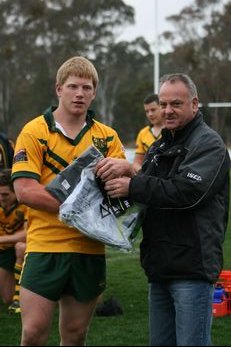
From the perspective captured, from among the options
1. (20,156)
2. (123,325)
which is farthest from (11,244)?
(20,156)

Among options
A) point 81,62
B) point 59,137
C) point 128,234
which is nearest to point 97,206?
point 128,234

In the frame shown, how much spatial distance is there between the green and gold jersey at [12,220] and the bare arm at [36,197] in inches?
110

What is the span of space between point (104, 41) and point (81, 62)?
132ft

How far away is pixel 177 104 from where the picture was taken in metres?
3.36

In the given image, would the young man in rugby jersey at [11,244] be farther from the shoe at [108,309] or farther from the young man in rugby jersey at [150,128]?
the young man in rugby jersey at [150,128]

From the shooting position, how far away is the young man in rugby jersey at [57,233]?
141 inches

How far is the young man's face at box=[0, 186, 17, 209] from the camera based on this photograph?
6.15 metres

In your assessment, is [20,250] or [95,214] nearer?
[95,214]

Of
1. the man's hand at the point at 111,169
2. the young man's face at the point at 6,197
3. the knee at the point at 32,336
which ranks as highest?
the man's hand at the point at 111,169

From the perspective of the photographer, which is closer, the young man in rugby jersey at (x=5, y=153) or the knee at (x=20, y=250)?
the knee at (x=20, y=250)

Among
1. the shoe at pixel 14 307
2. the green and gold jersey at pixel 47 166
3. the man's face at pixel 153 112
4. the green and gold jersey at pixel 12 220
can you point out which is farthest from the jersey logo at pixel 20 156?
the man's face at pixel 153 112

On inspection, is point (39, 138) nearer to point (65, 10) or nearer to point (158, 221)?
point (158, 221)

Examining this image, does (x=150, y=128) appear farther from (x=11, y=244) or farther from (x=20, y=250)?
(x=20, y=250)

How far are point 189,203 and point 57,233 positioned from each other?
31.7 inches
